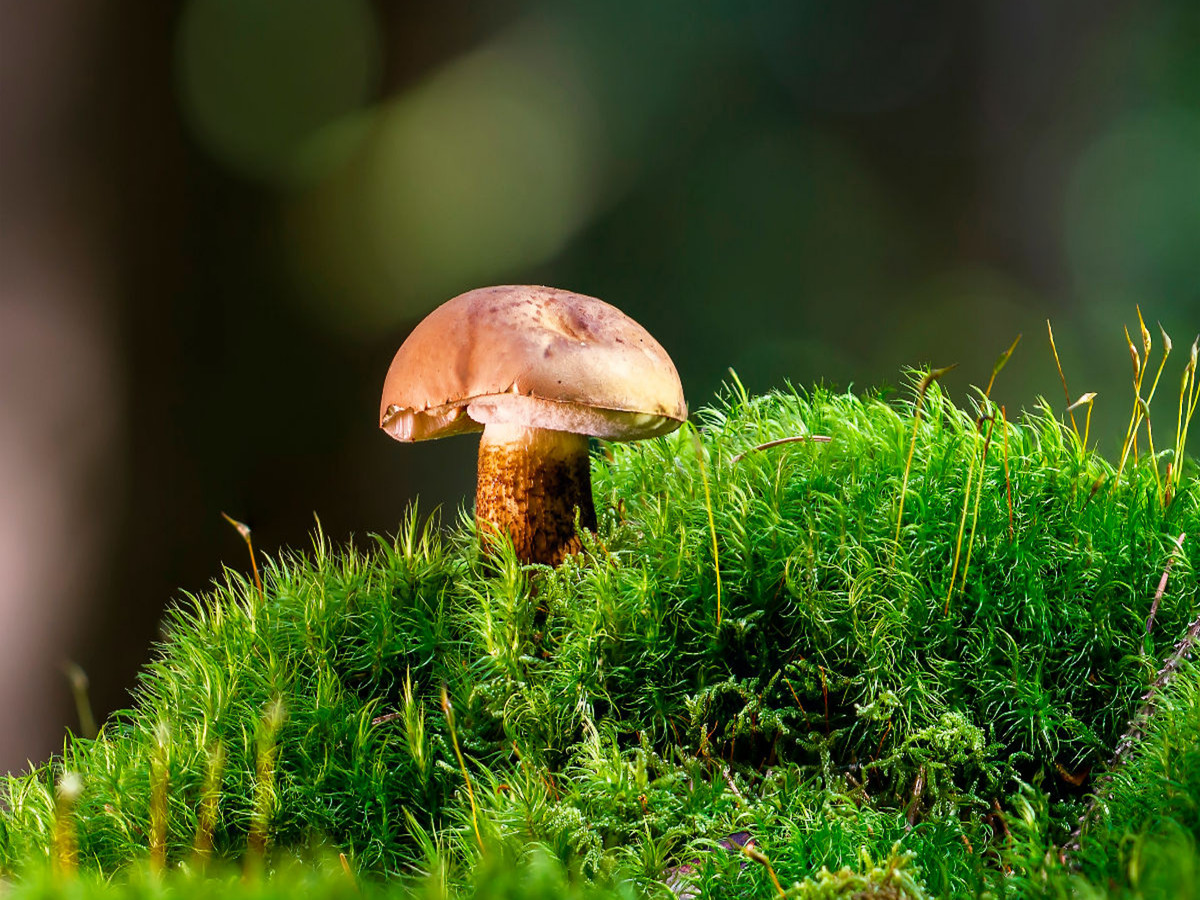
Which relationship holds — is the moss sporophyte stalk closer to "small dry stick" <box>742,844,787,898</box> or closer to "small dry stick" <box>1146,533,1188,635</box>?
"small dry stick" <box>1146,533,1188,635</box>

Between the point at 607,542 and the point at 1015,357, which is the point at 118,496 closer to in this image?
the point at 607,542

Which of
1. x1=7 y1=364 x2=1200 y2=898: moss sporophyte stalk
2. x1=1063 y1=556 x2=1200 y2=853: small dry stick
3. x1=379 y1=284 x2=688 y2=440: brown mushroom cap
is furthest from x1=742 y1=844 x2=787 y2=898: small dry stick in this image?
x1=379 y1=284 x2=688 y2=440: brown mushroom cap

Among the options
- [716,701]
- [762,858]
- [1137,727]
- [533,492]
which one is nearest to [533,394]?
[533,492]

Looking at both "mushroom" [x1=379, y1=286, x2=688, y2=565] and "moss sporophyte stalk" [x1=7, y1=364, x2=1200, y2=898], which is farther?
"mushroom" [x1=379, y1=286, x2=688, y2=565]

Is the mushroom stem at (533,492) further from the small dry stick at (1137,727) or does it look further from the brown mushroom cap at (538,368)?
the small dry stick at (1137,727)

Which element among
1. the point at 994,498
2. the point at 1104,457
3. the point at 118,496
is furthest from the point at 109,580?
the point at 1104,457

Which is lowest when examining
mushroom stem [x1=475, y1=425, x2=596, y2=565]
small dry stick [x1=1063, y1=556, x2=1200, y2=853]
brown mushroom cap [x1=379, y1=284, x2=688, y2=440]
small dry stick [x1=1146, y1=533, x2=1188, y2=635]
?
small dry stick [x1=1063, y1=556, x2=1200, y2=853]
